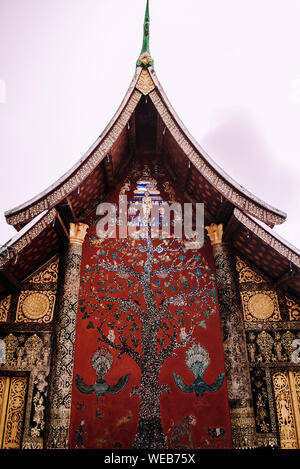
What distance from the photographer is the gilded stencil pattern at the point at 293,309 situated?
20.1 ft

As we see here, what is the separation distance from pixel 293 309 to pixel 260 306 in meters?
0.57

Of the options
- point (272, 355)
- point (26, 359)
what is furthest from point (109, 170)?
point (272, 355)

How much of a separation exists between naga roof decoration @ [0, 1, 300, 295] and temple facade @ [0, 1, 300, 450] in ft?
0.09

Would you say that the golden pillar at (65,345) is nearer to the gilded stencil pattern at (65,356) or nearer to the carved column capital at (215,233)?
the gilded stencil pattern at (65,356)

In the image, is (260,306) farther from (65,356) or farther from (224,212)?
(65,356)

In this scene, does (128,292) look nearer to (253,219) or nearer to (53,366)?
(53,366)

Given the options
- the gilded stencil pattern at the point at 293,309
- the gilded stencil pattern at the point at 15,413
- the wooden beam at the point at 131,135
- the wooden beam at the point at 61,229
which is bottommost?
the gilded stencil pattern at the point at 15,413

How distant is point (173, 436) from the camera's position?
18.0ft

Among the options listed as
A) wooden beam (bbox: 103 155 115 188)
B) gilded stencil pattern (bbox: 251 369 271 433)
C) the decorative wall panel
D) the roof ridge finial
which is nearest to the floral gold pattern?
the decorative wall panel

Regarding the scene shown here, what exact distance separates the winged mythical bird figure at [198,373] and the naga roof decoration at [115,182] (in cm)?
186

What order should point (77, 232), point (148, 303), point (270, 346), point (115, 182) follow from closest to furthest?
point (270, 346), point (148, 303), point (77, 232), point (115, 182)

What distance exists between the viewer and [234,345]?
5.72 metres

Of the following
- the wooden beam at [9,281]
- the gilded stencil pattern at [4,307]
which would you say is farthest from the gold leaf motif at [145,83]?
the gilded stencil pattern at [4,307]

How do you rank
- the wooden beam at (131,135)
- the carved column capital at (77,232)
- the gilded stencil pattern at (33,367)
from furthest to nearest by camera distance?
the wooden beam at (131,135)
the carved column capital at (77,232)
the gilded stencil pattern at (33,367)
